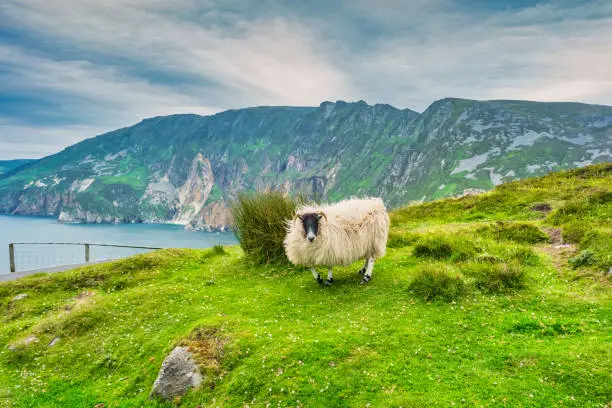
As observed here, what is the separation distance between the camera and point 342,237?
13.2m

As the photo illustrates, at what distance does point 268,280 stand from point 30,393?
8581 mm

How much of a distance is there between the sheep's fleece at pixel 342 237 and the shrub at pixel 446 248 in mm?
2533

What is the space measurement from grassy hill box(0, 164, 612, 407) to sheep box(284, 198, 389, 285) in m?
1.08

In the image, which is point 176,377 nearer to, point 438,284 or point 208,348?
point 208,348

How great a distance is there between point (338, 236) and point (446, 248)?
5301 millimetres

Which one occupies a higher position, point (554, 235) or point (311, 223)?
point (311, 223)

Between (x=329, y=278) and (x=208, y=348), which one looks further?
(x=329, y=278)

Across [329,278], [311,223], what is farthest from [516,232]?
[311,223]

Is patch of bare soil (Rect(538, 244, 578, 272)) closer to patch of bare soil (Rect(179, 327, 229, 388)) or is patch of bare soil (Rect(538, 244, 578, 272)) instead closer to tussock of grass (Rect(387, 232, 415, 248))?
tussock of grass (Rect(387, 232, 415, 248))

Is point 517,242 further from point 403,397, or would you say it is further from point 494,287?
point 403,397

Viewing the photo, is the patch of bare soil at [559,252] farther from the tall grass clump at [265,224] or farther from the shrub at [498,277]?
the tall grass clump at [265,224]

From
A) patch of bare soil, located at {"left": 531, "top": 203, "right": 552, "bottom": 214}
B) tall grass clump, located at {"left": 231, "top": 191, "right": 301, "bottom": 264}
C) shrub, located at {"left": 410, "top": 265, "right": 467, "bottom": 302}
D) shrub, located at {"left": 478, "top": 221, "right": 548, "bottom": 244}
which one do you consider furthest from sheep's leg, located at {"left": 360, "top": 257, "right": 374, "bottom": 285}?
patch of bare soil, located at {"left": 531, "top": 203, "right": 552, "bottom": 214}

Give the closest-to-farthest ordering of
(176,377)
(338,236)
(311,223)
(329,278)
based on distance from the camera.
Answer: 1. (176,377)
2. (311,223)
3. (338,236)
4. (329,278)

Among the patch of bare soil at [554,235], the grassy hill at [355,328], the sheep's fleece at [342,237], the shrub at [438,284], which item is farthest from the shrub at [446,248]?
the patch of bare soil at [554,235]
